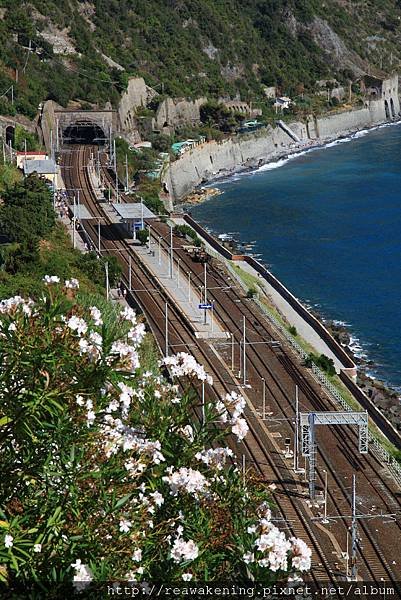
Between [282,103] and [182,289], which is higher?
[282,103]

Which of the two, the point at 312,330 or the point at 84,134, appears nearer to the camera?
the point at 312,330

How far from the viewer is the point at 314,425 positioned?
3281 centimetres

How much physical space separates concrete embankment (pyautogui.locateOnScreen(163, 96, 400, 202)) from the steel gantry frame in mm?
59371

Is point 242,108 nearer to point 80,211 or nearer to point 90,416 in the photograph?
point 80,211

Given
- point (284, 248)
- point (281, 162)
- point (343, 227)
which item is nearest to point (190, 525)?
point (284, 248)

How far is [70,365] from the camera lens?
963cm

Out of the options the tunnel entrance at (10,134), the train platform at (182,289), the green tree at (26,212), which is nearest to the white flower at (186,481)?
the train platform at (182,289)

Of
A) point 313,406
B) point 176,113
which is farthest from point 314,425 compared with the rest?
point 176,113

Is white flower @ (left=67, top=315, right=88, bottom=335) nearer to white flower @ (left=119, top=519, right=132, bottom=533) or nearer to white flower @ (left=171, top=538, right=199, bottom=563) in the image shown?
white flower @ (left=119, top=519, right=132, bottom=533)

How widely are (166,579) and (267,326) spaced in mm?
41550

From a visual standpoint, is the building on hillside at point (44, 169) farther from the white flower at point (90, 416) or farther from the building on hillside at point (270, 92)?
A: the building on hillside at point (270, 92)

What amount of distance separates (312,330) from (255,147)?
225 ft

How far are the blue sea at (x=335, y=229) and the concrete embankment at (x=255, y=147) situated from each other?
106 inches

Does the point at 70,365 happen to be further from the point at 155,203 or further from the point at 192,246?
the point at 155,203
